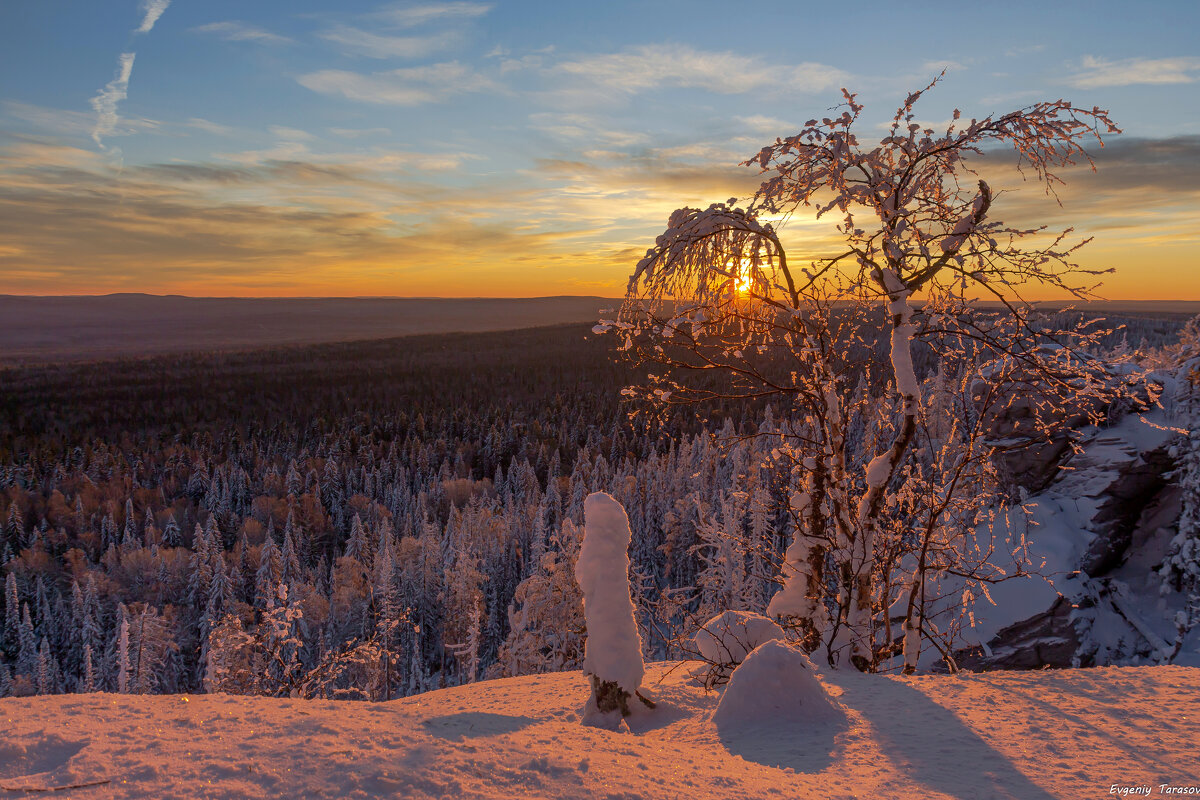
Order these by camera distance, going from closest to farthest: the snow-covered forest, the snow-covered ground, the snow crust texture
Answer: the snow-covered ground < the snow crust texture < the snow-covered forest

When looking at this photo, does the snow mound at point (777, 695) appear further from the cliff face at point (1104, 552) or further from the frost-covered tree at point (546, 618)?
the frost-covered tree at point (546, 618)

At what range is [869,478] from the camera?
830 centimetres

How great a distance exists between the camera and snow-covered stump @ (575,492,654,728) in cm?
713

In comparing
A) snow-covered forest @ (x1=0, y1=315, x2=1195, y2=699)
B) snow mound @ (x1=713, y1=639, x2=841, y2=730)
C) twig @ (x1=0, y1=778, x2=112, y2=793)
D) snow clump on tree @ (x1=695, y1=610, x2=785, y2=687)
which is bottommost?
snow-covered forest @ (x1=0, y1=315, x2=1195, y2=699)

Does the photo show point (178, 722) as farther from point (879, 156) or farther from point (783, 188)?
point (879, 156)

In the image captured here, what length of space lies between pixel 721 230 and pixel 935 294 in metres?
2.65

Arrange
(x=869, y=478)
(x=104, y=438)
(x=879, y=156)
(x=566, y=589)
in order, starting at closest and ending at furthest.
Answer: (x=879, y=156) → (x=869, y=478) → (x=566, y=589) → (x=104, y=438)

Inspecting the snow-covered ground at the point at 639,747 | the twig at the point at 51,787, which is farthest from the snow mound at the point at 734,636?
the twig at the point at 51,787

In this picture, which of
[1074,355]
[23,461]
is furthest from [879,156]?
[23,461]

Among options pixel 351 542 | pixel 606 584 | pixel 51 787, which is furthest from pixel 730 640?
pixel 351 542

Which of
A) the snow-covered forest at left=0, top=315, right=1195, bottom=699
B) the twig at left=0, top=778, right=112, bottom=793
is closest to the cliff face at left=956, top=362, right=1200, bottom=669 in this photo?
the snow-covered forest at left=0, top=315, right=1195, bottom=699

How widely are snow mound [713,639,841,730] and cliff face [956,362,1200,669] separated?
21.0 m

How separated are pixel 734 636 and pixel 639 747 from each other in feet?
10.4

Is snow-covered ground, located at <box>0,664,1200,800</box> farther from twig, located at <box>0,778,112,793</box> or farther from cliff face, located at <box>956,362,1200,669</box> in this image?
cliff face, located at <box>956,362,1200,669</box>
